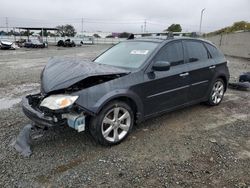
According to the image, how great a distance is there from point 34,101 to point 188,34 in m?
3.81

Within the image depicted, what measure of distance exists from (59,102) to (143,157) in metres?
1.41

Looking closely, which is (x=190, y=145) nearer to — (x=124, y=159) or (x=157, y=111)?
(x=157, y=111)

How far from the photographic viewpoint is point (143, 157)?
3.83m

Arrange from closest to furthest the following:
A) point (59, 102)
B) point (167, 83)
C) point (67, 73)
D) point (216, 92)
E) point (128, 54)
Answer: point (59, 102), point (67, 73), point (167, 83), point (128, 54), point (216, 92)

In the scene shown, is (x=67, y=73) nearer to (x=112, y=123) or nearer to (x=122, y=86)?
(x=122, y=86)

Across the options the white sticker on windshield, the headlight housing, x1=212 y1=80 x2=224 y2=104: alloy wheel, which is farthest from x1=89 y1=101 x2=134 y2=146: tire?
x1=212 y1=80 x2=224 y2=104: alloy wheel

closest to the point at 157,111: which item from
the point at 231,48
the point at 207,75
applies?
the point at 207,75

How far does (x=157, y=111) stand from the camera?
4703 millimetres

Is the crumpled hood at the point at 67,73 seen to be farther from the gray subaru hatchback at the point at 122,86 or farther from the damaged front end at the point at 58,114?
the damaged front end at the point at 58,114

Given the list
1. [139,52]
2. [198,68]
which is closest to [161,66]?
[139,52]

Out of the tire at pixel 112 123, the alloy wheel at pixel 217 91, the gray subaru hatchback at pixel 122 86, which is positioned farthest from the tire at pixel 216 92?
the tire at pixel 112 123

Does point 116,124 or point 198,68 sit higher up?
point 198,68

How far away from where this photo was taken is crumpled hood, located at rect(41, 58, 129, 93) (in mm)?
3777

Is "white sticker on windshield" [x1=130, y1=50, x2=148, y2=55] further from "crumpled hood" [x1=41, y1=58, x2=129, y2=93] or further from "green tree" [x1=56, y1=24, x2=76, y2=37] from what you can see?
"green tree" [x1=56, y1=24, x2=76, y2=37]
